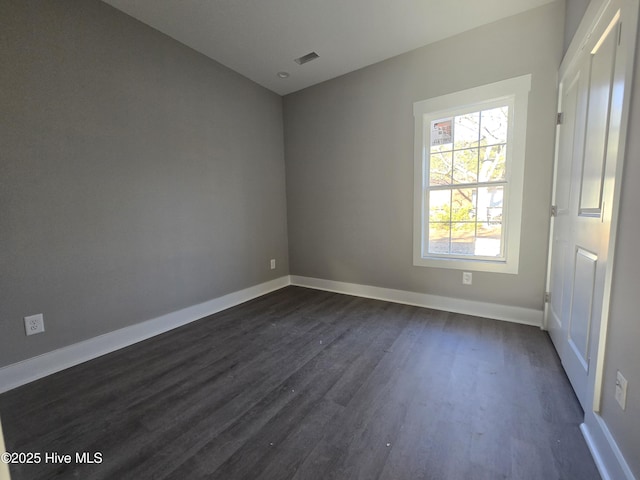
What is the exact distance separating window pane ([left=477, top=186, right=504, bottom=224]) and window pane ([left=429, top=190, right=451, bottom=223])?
0.28 m

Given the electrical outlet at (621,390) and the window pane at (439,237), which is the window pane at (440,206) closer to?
the window pane at (439,237)

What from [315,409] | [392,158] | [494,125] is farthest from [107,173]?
[494,125]

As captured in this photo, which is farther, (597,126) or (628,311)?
(597,126)

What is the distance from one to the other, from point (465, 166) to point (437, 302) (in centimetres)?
143

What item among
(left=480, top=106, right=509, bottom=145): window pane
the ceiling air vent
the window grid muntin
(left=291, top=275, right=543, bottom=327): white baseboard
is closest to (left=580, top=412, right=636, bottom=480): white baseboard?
(left=291, top=275, right=543, bottom=327): white baseboard

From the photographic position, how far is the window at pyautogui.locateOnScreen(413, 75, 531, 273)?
2332 mm

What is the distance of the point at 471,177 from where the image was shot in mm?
2578

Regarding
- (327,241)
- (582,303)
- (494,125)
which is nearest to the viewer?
(582,303)

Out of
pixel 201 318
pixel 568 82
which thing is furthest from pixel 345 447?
pixel 568 82

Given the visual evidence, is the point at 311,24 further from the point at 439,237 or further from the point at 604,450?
the point at 604,450

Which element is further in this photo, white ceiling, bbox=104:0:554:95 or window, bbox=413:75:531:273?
window, bbox=413:75:531:273

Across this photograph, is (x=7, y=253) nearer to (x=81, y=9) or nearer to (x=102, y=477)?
(x=102, y=477)

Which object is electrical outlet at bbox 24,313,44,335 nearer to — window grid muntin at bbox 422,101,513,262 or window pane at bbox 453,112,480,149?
window grid muntin at bbox 422,101,513,262

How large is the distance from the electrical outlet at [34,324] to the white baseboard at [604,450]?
3.14 metres
